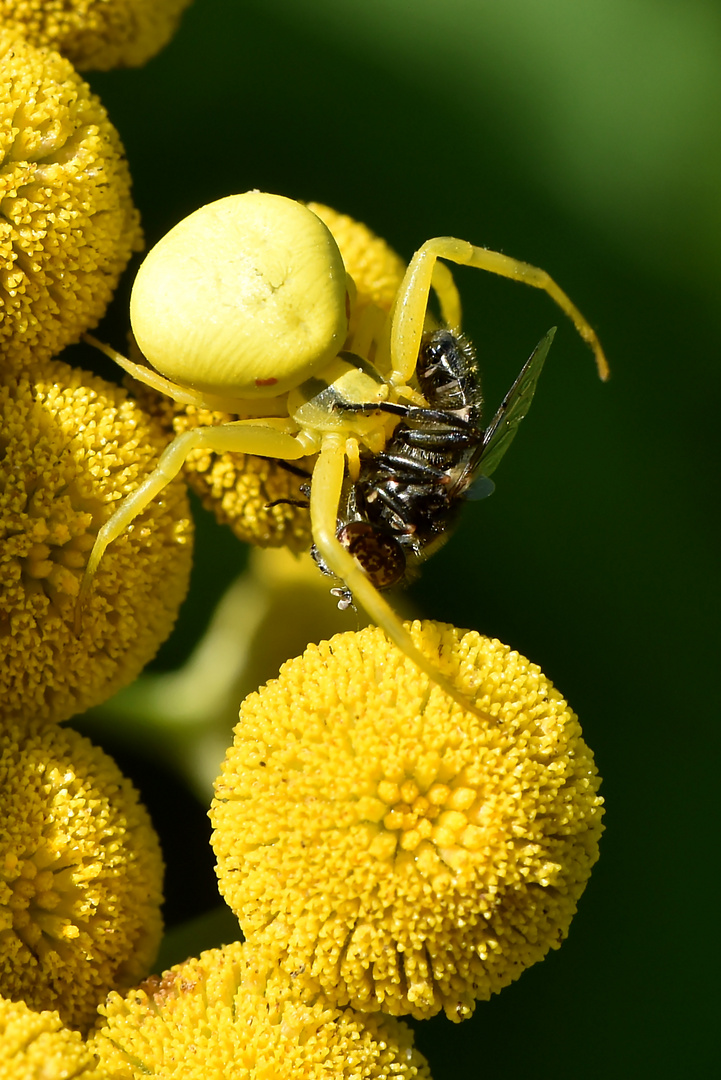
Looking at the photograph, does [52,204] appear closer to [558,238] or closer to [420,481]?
[420,481]

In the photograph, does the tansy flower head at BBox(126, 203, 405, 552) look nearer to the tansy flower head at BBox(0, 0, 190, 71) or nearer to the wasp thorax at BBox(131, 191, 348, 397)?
the wasp thorax at BBox(131, 191, 348, 397)

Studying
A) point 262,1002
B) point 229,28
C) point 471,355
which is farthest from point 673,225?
point 262,1002

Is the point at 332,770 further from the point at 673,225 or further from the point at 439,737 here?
the point at 673,225

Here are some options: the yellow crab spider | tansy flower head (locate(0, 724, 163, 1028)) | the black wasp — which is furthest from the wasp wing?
tansy flower head (locate(0, 724, 163, 1028))

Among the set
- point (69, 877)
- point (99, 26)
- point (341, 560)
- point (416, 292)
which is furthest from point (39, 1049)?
point (99, 26)

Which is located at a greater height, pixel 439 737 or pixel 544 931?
pixel 439 737

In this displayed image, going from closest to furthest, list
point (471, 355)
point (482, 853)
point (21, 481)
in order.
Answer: point (482, 853), point (21, 481), point (471, 355)

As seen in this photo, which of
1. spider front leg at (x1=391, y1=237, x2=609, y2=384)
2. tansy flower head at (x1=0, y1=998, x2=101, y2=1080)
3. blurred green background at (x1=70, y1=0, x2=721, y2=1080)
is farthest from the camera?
blurred green background at (x1=70, y1=0, x2=721, y2=1080)
